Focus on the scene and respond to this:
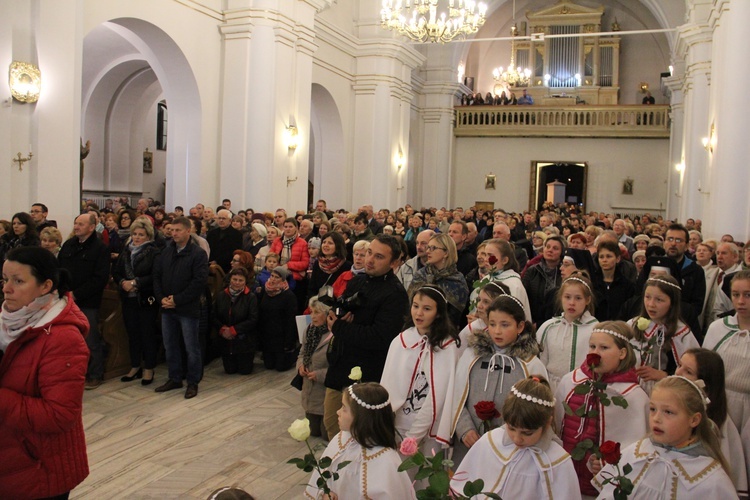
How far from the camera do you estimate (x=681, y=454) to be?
8.97 ft

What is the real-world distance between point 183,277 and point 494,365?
3725 mm

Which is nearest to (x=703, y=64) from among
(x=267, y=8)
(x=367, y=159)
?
(x=367, y=159)

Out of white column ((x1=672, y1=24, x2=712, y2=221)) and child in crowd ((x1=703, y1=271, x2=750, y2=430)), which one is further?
white column ((x1=672, y1=24, x2=712, y2=221))

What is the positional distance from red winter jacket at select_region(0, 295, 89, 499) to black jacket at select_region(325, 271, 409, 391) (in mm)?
1848

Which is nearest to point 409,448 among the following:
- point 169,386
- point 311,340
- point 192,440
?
point 311,340

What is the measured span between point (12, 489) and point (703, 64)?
16383mm

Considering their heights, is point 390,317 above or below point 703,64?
below

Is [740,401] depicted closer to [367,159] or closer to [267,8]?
[267,8]

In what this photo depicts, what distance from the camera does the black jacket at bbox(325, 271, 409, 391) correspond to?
164 inches

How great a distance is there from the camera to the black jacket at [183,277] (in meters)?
6.31

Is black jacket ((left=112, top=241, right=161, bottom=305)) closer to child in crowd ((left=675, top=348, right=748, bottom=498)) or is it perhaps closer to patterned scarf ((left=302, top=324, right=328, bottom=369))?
patterned scarf ((left=302, top=324, right=328, bottom=369))

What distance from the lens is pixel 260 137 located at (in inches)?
489

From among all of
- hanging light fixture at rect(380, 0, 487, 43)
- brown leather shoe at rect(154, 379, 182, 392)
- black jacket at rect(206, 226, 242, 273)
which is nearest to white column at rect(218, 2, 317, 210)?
hanging light fixture at rect(380, 0, 487, 43)

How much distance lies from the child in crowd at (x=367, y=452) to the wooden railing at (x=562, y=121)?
76.5ft
